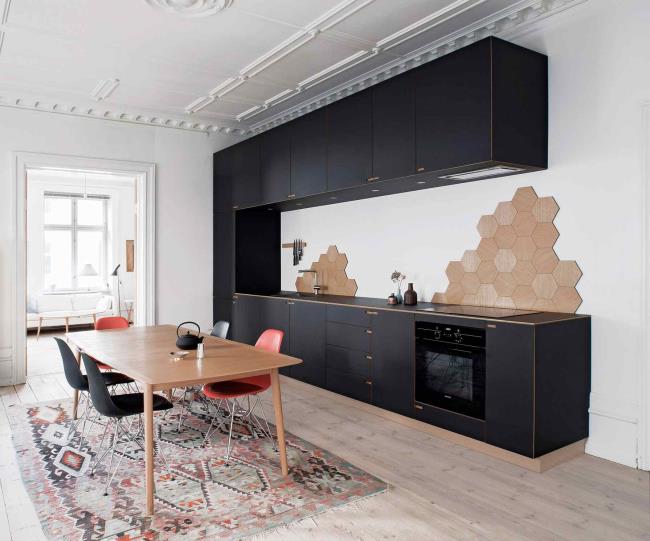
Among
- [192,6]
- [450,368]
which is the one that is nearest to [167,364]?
[450,368]

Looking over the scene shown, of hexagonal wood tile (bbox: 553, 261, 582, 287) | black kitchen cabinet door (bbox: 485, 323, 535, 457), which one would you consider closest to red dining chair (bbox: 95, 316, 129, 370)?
black kitchen cabinet door (bbox: 485, 323, 535, 457)

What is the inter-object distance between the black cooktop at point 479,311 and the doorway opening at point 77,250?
25.6ft

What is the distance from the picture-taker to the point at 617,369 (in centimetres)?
378

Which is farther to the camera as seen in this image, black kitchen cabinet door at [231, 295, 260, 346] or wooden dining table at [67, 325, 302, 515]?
black kitchen cabinet door at [231, 295, 260, 346]

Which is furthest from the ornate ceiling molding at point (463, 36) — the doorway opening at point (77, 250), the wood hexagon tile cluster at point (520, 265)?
the doorway opening at point (77, 250)

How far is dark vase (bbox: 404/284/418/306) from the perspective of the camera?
4.98m

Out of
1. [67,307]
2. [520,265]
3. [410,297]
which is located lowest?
[67,307]

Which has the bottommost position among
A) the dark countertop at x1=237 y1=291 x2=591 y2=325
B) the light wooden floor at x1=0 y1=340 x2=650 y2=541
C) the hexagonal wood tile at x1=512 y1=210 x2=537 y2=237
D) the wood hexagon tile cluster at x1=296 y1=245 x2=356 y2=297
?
the light wooden floor at x1=0 y1=340 x2=650 y2=541

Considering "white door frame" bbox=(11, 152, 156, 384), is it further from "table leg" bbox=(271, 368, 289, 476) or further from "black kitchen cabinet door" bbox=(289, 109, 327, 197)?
"table leg" bbox=(271, 368, 289, 476)

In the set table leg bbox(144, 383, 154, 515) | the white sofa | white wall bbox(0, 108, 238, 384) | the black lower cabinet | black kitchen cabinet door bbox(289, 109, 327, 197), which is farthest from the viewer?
the white sofa

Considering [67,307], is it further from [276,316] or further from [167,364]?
[167,364]

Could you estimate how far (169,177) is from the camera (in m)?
7.34

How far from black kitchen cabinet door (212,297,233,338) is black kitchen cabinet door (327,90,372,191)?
2640 millimetres

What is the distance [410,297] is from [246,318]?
2.65 m
